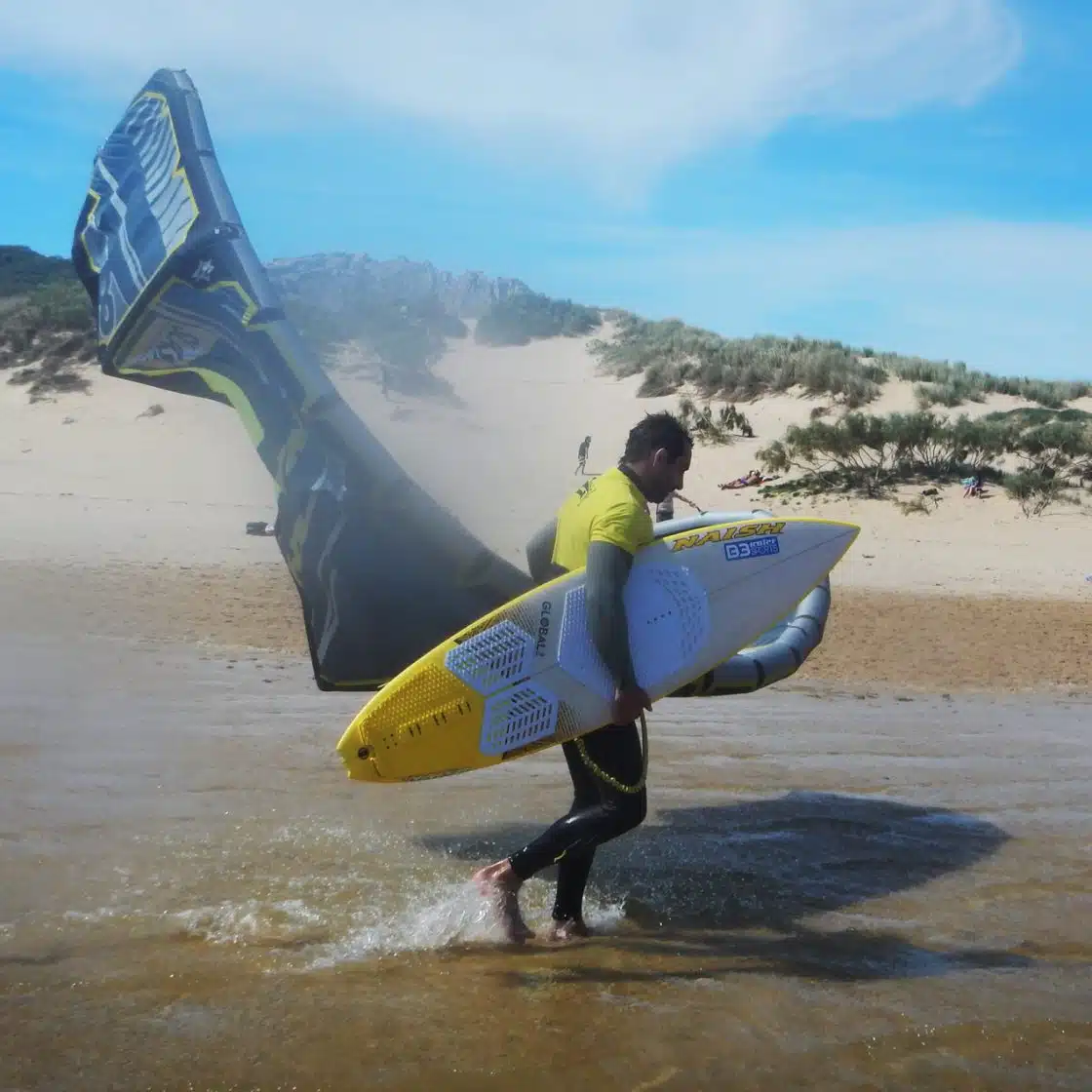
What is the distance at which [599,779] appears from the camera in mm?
4129

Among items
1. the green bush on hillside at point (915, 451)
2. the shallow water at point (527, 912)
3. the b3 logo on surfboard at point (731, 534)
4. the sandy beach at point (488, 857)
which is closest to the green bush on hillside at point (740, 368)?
the green bush on hillside at point (915, 451)

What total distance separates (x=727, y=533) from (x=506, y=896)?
156cm

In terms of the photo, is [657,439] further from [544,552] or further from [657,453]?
[544,552]

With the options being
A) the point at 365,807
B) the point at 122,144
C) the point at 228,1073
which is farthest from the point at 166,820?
the point at 122,144

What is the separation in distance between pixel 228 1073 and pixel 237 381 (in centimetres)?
284

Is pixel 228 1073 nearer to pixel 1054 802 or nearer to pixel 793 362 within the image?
pixel 1054 802

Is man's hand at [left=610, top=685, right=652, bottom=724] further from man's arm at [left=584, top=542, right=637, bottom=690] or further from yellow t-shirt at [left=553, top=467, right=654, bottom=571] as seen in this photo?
yellow t-shirt at [left=553, top=467, right=654, bottom=571]

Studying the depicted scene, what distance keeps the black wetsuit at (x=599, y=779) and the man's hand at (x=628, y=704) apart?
0.04m

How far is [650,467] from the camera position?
→ 4.06 metres

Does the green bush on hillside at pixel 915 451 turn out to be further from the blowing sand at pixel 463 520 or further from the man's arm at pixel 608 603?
the man's arm at pixel 608 603

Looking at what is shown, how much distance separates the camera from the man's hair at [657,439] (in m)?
4.04

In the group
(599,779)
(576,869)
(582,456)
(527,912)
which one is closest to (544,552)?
(599,779)

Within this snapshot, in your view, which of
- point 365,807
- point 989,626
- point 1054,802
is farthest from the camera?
point 989,626

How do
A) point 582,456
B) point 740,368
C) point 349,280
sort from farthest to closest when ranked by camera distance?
1. point 740,368
2. point 582,456
3. point 349,280
